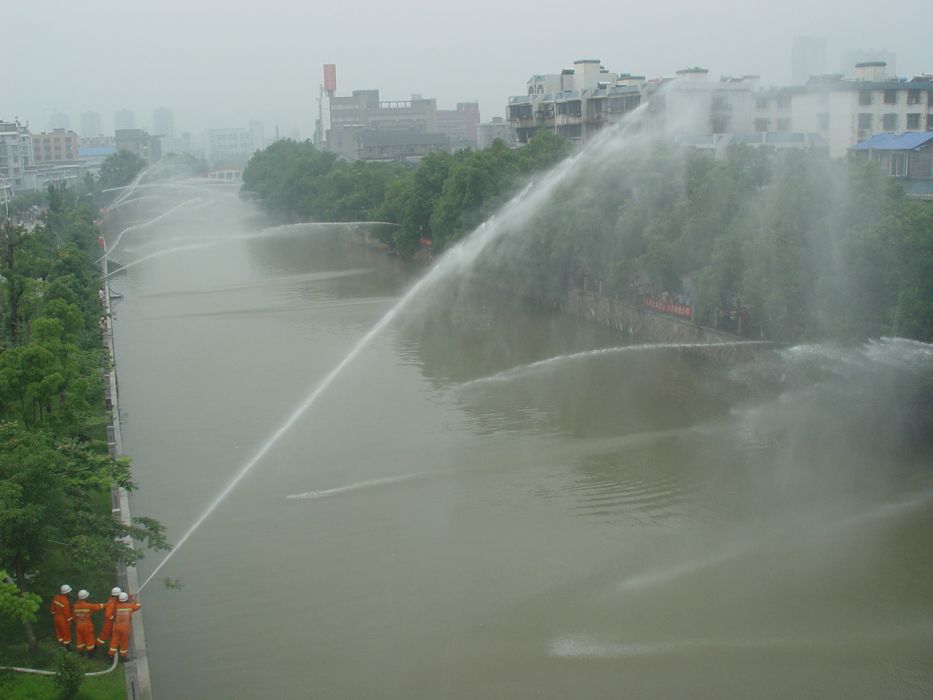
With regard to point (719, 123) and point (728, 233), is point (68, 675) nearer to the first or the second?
point (728, 233)

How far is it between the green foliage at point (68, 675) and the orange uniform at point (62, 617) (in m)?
0.72

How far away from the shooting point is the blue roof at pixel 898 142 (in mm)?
25156

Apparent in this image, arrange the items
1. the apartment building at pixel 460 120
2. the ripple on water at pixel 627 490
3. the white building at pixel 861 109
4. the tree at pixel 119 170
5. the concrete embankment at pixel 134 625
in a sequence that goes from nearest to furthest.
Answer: the concrete embankment at pixel 134 625, the ripple on water at pixel 627 490, the white building at pixel 861 109, the tree at pixel 119 170, the apartment building at pixel 460 120

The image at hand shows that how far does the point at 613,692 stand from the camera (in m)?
8.27

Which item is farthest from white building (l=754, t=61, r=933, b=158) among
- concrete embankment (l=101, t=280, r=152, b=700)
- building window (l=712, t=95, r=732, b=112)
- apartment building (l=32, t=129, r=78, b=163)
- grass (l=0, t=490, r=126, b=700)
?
apartment building (l=32, t=129, r=78, b=163)

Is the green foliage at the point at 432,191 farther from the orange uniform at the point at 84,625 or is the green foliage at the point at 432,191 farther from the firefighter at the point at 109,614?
the orange uniform at the point at 84,625

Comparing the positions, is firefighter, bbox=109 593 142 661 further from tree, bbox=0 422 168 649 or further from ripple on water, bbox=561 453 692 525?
ripple on water, bbox=561 453 692 525

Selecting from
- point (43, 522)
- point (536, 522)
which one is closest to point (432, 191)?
point (536, 522)

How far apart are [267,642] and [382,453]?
5.24m

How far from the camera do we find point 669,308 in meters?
22.2

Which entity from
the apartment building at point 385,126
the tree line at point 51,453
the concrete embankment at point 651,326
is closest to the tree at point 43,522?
the tree line at point 51,453

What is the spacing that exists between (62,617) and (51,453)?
4.38ft

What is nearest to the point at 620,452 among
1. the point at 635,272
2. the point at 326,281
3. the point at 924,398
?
the point at 924,398

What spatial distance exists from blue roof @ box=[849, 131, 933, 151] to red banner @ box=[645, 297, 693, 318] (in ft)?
26.9
